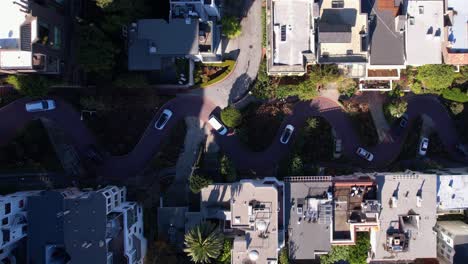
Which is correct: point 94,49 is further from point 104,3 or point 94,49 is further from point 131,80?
point 131,80

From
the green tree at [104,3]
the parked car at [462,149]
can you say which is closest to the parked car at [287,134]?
the parked car at [462,149]

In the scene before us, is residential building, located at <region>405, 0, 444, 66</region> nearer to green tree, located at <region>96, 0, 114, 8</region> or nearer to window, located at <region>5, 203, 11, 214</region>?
green tree, located at <region>96, 0, 114, 8</region>

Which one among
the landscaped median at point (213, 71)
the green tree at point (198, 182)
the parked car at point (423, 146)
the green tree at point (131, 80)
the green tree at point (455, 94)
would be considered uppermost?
the landscaped median at point (213, 71)

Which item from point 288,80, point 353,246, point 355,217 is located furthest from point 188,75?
point 353,246

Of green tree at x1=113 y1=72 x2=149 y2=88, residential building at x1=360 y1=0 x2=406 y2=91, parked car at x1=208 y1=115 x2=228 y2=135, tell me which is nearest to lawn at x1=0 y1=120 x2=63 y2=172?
green tree at x1=113 y1=72 x2=149 y2=88

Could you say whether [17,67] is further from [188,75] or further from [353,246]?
[353,246]

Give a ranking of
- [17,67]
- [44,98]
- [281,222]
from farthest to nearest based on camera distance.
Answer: [44,98], [281,222], [17,67]

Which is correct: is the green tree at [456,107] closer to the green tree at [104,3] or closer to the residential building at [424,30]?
the residential building at [424,30]
